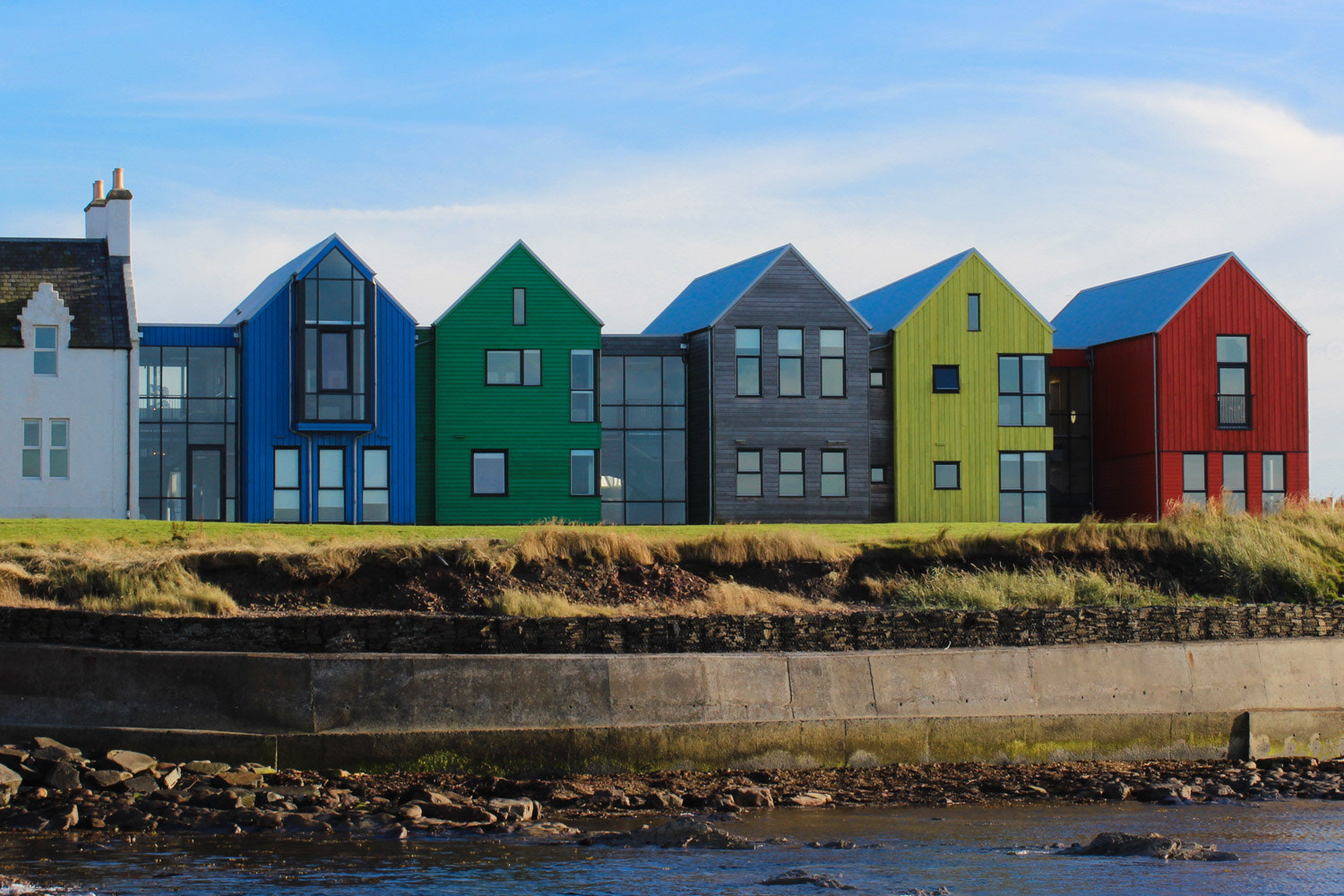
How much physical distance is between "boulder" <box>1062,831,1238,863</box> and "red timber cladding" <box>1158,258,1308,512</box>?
3167cm

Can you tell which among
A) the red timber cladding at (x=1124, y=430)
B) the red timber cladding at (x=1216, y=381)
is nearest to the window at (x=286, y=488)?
the red timber cladding at (x=1124, y=430)

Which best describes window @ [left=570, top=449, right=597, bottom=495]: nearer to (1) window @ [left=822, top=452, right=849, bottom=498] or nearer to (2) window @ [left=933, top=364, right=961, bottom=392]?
(1) window @ [left=822, top=452, right=849, bottom=498]

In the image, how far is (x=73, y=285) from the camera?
39625 mm

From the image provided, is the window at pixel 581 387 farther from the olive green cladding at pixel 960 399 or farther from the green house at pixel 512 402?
the olive green cladding at pixel 960 399

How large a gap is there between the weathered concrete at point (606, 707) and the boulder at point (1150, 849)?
15.5ft

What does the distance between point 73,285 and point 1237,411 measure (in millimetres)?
32262

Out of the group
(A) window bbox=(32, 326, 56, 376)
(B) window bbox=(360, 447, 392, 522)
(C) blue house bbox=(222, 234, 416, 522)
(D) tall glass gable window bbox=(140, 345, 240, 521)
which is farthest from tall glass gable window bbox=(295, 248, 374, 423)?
(A) window bbox=(32, 326, 56, 376)

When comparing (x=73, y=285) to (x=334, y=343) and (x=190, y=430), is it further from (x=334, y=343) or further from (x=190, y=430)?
(x=334, y=343)

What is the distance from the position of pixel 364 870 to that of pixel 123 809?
3335 mm

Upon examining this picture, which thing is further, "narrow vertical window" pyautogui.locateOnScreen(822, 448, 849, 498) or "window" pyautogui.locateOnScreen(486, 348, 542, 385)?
"narrow vertical window" pyautogui.locateOnScreen(822, 448, 849, 498)

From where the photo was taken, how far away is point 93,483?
38.4 meters

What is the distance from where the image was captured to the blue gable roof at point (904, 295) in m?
44.4

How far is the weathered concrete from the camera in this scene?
17609 millimetres

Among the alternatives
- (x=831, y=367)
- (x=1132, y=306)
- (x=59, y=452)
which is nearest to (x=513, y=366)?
(x=831, y=367)
